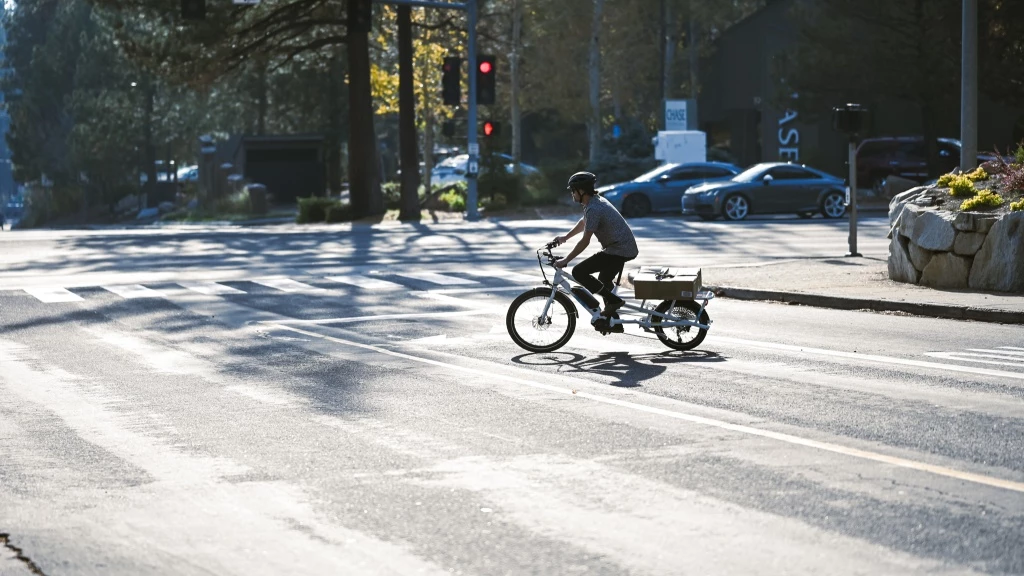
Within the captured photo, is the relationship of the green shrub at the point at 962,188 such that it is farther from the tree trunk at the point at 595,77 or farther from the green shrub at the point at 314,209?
the tree trunk at the point at 595,77

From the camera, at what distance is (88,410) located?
416 inches

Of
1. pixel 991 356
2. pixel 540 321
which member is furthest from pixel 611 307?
pixel 991 356

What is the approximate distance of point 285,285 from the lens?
21.8 m

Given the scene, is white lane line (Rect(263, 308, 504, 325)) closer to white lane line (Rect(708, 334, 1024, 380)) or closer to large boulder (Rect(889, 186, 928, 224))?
white lane line (Rect(708, 334, 1024, 380))

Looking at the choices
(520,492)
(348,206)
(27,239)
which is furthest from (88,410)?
(348,206)

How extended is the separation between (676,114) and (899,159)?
8.54 meters

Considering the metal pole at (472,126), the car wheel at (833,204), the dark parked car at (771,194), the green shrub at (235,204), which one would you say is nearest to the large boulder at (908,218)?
the dark parked car at (771,194)

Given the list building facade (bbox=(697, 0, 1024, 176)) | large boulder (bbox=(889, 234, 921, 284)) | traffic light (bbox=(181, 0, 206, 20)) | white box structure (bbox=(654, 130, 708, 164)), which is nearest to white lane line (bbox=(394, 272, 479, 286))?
large boulder (bbox=(889, 234, 921, 284))

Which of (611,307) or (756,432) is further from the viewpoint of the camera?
(611,307)

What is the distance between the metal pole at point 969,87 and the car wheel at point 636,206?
53.9ft

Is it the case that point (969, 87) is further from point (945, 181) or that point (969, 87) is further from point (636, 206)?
point (636, 206)

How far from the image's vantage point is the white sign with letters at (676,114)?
165 ft

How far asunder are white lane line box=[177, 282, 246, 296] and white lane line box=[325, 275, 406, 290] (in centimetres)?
172

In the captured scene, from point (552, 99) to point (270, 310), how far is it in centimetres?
5747
